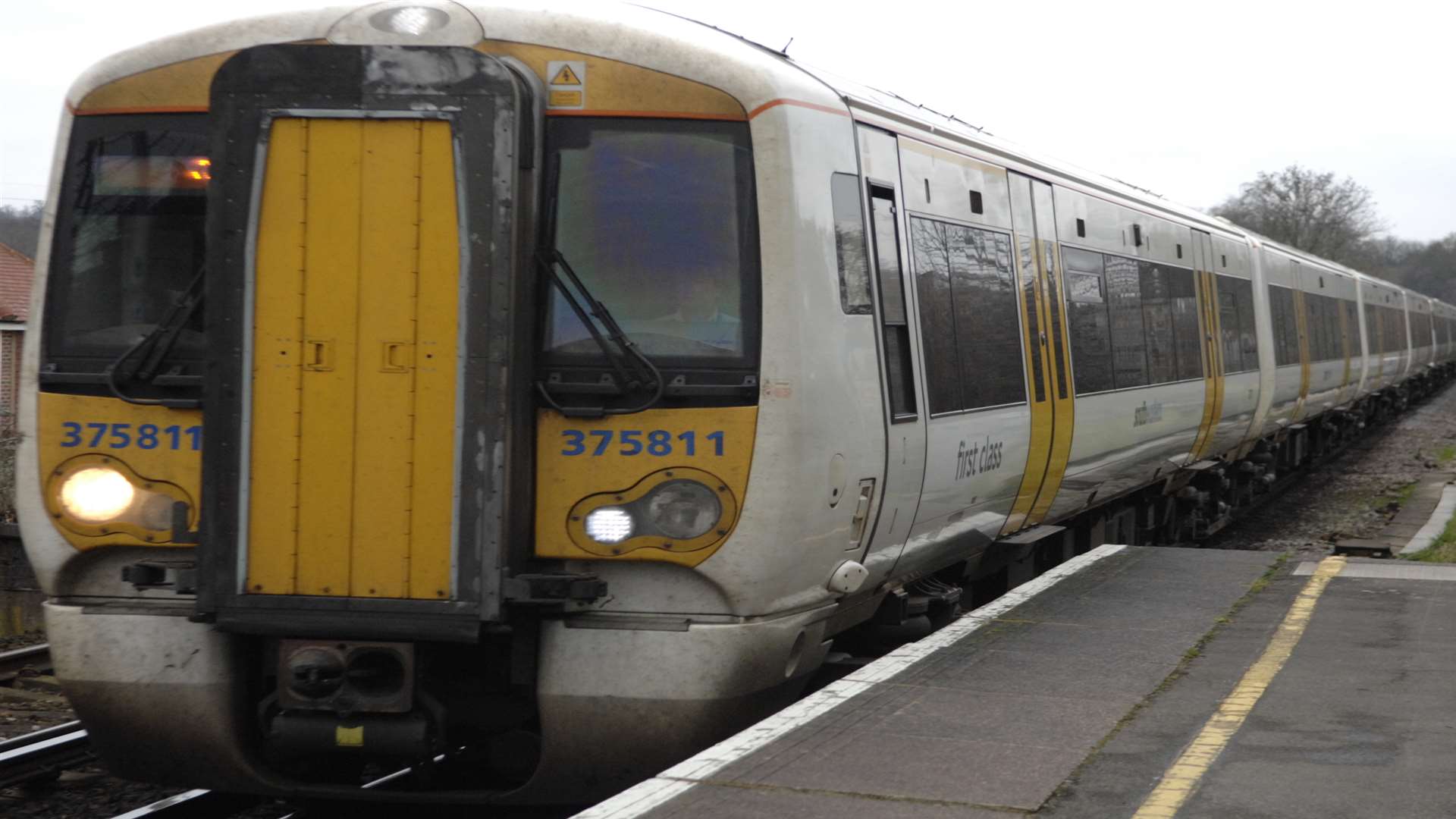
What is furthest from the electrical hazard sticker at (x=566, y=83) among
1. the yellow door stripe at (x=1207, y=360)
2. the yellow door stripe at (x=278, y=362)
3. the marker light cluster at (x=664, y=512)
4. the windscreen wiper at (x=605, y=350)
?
the yellow door stripe at (x=1207, y=360)

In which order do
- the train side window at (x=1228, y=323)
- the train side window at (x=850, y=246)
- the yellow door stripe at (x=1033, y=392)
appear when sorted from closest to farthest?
the train side window at (x=850, y=246)
the yellow door stripe at (x=1033, y=392)
the train side window at (x=1228, y=323)

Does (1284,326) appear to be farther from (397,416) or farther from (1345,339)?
(397,416)

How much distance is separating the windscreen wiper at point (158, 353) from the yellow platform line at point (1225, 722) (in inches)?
122

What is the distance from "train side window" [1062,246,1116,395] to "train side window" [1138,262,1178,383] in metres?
1.17

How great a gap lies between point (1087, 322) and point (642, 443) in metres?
5.03

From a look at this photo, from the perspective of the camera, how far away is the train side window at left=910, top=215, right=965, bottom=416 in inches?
260

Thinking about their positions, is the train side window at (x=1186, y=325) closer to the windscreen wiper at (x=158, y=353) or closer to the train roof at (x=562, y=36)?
the train roof at (x=562, y=36)

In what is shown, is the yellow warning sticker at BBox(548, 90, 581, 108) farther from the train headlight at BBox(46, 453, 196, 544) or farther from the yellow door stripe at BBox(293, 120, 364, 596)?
the train headlight at BBox(46, 453, 196, 544)

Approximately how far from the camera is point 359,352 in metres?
4.85

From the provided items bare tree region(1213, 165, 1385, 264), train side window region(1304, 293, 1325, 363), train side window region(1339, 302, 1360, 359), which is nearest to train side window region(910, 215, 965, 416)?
train side window region(1304, 293, 1325, 363)

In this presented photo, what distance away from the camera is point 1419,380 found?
50156 millimetres

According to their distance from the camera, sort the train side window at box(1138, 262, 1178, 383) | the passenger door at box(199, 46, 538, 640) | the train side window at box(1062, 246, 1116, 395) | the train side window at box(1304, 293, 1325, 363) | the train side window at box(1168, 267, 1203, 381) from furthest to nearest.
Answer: the train side window at box(1304, 293, 1325, 363), the train side window at box(1168, 267, 1203, 381), the train side window at box(1138, 262, 1178, 383), the train side window at box(1062, 246, 1116, 395), the passenger door at box(199, 46, 538, 640)

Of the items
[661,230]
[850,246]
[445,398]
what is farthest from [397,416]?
[850,246]

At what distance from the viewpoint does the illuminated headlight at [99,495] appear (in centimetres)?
515
